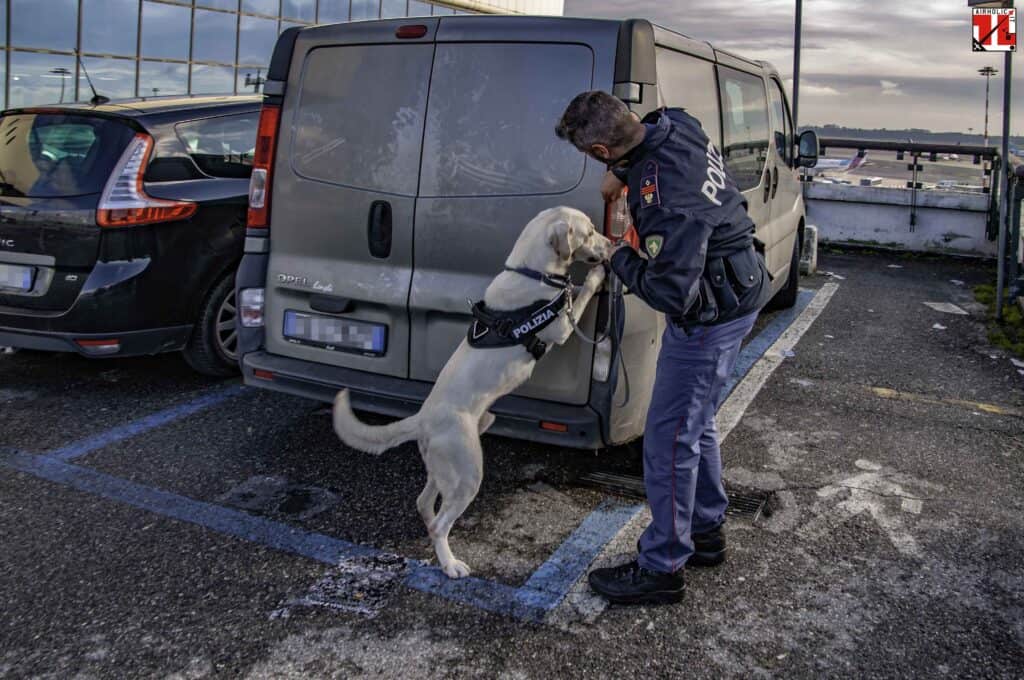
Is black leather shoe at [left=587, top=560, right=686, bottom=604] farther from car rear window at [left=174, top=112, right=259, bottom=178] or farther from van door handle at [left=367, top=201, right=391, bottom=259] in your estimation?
car rear window at [left=174, top=112, right=259, bottom=178]

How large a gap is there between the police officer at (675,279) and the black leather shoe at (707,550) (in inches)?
4.7

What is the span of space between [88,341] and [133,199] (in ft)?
2.74

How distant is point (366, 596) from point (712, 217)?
1756mm

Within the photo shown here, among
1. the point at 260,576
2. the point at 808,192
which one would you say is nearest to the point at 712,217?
the point at 260,576

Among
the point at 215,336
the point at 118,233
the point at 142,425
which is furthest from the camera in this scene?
the point at 215,336

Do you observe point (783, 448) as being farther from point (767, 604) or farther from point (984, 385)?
point (984, 385)

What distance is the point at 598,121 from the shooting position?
2.89 meters

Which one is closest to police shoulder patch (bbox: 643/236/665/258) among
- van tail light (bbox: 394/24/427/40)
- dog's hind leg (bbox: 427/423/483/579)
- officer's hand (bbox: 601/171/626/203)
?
officer's hand (bbox: 601/171/626/203)

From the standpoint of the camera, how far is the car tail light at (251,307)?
4.31 m

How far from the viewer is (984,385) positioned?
6.00 metres

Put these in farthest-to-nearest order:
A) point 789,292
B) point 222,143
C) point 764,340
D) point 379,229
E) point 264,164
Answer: point 789,292, point 764,340, point 222,143, point 264,164, point 379,229

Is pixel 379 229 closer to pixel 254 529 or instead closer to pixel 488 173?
pixel 488 173

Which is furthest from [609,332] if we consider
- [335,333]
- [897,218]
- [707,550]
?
[897,218]

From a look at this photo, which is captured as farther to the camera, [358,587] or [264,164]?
[264,164]
